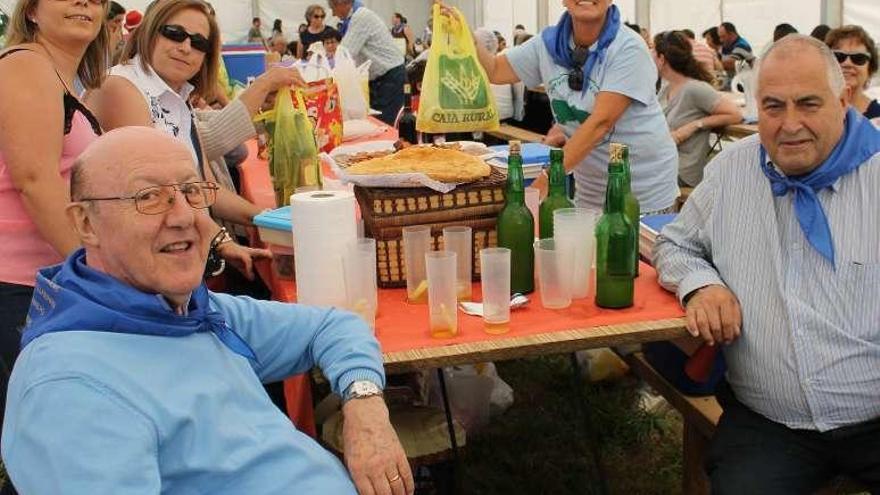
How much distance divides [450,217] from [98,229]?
940mm

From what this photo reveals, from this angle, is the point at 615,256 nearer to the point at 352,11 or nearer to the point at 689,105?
the point at 689,105

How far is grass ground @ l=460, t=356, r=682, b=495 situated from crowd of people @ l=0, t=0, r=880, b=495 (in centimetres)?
89

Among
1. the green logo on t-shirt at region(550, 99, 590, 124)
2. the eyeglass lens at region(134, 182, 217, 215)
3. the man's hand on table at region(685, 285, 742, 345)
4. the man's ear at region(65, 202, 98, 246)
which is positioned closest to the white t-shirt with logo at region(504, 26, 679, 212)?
the green logo on t-shirt at region(550, 99, 590, 124)

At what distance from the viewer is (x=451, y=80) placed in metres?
3.07

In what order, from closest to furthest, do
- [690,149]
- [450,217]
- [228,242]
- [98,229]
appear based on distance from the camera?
1. [98,229]
2. [450,217]
3. [228,242]
4. [690,149]

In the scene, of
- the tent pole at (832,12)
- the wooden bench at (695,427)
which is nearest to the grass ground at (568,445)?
the wooden bench at (695,427)

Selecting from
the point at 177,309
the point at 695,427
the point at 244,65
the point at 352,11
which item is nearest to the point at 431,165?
the point at 177,309

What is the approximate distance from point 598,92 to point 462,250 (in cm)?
126

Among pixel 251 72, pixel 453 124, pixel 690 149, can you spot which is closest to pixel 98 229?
pixel 453 124

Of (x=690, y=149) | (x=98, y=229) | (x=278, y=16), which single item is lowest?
(x=690, y=149)

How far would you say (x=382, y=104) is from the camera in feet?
25.6

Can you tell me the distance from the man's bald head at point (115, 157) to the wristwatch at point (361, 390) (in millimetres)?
565

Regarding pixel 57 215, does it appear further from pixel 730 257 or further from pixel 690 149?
pixel 690 149

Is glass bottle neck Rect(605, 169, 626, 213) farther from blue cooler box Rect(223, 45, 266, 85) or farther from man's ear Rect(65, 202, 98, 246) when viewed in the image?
blue cooler box Rect(223, 45, 266, 85)
